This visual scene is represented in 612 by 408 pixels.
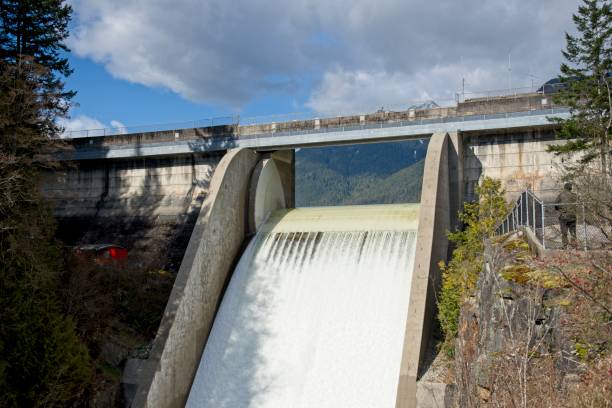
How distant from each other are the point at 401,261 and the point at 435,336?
7.22 feet

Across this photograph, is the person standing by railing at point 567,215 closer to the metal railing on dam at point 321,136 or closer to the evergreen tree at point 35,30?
the metal railing on dam at point 321,136

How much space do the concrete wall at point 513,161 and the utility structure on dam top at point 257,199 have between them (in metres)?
0.03

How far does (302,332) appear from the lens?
45.8ft

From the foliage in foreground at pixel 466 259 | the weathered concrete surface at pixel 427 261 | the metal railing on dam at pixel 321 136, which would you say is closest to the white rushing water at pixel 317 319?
the weathered concrete surface at pixel 427 261

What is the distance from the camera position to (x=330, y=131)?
1878 cm

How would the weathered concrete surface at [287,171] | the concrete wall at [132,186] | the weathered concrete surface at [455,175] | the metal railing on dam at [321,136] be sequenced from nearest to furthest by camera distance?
the weathered concrete surface at [455,175]
the metal railing on dam at [321,136]
the weathered concrete surface at [287,171]
the concrete wall at [132,186]

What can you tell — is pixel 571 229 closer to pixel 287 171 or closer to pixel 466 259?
pixel 466 259

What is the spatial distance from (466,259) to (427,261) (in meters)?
1.20

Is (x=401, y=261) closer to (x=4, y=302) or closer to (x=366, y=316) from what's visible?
(x=366, y=316)

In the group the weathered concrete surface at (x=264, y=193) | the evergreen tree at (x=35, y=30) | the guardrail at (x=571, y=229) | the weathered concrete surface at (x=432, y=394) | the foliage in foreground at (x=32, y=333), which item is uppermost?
the evergreen tree at (x=35, y=30)

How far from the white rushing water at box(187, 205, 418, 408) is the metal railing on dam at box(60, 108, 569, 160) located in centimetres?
258

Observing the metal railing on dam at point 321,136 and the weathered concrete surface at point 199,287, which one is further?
the metal railing on dam at point 321,136

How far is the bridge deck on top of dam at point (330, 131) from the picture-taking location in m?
16.8

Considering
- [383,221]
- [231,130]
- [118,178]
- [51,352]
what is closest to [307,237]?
[383,221]
